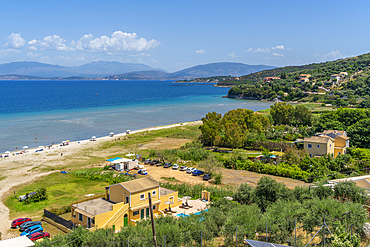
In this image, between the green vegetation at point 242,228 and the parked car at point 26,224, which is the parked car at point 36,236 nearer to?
the parked car at point 26,224

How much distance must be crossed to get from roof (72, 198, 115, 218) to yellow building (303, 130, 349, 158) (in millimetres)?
27639

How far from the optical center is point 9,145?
52500mm

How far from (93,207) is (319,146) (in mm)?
29254

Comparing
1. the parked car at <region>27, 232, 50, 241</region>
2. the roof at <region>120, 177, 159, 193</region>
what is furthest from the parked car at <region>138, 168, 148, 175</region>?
the parked car at <region>27, 232, 50, 241</region>

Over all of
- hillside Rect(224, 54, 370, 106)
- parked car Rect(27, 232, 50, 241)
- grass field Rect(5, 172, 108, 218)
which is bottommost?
grass field Rect(5, 172, 108, 218)

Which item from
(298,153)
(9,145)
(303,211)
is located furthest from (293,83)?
(303,211)

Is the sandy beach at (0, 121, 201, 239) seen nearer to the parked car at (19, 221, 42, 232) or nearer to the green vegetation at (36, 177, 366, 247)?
the parked car at (19, 221, 42, 232)

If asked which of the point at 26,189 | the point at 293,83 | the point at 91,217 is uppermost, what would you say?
the point at 293,83

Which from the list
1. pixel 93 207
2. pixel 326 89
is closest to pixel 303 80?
pixel 326 89

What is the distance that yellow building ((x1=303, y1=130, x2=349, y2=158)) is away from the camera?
36.1 metres

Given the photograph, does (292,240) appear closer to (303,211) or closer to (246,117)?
(303,211)

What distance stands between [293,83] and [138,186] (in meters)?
152

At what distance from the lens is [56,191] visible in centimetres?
2922

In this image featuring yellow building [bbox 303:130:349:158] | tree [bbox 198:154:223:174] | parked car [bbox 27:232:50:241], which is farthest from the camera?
yellow building [bbox 303:130:349:158]
